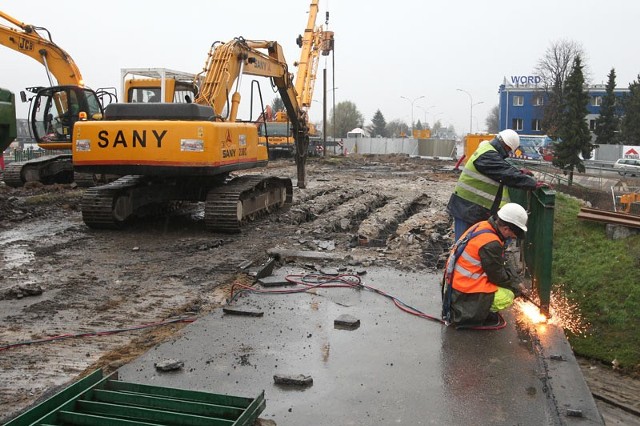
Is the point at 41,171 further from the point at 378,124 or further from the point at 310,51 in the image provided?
the point at 378,124

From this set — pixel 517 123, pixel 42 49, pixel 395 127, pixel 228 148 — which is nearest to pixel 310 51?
pixel 42 49

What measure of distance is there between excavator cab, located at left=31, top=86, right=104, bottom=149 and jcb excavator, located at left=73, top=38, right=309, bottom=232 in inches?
215

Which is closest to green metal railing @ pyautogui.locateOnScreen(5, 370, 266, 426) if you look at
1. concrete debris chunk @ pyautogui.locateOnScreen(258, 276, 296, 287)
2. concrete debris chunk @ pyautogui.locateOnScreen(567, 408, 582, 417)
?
concrete debris chunk @ pyautogui.locateOnScreen(567, 408, 582, 417)

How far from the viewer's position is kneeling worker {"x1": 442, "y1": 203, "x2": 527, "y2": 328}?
5.40m

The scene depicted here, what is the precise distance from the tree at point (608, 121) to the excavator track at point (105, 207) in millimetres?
61708

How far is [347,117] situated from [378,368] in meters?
102

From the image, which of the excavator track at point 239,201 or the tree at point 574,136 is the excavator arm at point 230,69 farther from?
the tree at point 574,136

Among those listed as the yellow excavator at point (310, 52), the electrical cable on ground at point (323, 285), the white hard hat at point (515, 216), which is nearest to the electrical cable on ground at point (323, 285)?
the electrical cable on ground at point (323, 285)

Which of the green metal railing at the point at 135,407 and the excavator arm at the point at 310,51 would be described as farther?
the excavator arm at the point at 310,51

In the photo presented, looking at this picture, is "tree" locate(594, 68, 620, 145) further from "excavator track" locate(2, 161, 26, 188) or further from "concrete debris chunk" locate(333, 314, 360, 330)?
"concrete debris chunk" locate(333, 314, 360, 330)

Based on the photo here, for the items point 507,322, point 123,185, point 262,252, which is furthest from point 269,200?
point 507,322

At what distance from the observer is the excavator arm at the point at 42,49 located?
16.7 m

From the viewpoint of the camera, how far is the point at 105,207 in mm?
10953

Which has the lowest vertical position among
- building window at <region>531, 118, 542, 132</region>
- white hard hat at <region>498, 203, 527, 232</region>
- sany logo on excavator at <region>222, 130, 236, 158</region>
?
white hard hat at <region>498, 203, 527, 232</region>
